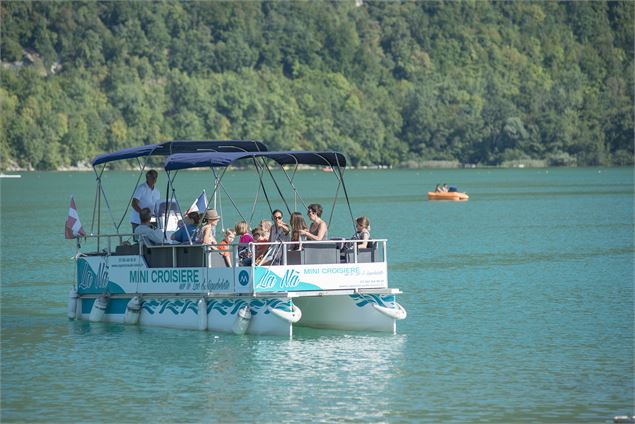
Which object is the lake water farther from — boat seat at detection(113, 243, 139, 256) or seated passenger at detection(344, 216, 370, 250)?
seated passenger at detection(344, 216, 370, 250)

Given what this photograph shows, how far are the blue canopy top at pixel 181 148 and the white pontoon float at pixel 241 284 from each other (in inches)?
4.4

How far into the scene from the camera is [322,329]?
24984mm

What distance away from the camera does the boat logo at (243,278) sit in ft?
77.0

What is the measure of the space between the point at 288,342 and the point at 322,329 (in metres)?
1.28

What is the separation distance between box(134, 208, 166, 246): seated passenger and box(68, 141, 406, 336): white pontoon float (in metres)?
0.16

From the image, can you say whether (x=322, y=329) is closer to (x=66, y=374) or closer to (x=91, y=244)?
(x=66, y=374)

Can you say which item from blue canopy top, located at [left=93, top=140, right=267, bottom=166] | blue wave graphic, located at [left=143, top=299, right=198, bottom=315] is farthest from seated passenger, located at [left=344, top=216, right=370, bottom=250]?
blue wave graphic, located at [left=143, top=299, right=198, bottom=315]

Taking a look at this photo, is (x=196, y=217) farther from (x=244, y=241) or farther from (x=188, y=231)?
(x=244, y=241)

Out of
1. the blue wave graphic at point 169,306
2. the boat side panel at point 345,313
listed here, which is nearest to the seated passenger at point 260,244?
the boat side panel at point 345,313

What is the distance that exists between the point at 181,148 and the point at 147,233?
2.24 meters

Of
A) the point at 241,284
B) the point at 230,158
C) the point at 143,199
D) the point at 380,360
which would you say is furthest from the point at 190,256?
the point at 380,360

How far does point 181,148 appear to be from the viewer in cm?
2672

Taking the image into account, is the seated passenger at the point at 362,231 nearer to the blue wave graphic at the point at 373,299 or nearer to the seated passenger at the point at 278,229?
the blue wave graphic at the point at 373,299

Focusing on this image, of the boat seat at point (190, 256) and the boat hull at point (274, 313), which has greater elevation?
the boat seat at point (190, 256)
